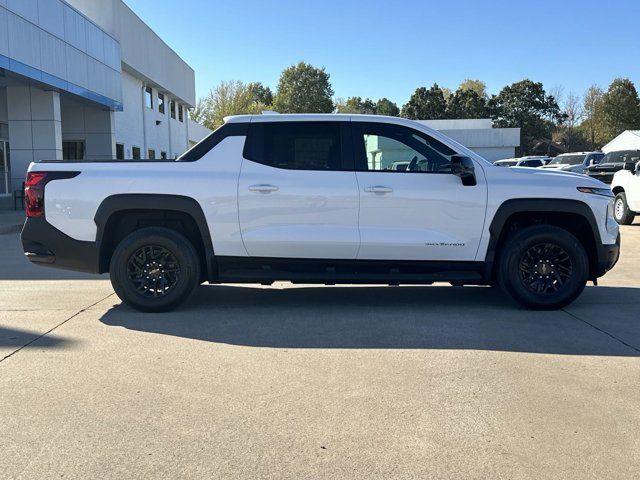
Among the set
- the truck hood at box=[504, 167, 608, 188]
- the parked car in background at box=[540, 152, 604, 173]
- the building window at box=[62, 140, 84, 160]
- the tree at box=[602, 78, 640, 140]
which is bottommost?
the truck hood at box=[504, 167, 608, 188]

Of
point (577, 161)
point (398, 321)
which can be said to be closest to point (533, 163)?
point (577, 161)

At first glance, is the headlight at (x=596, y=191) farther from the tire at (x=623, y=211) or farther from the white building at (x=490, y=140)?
the white building at (x=490, y=140)

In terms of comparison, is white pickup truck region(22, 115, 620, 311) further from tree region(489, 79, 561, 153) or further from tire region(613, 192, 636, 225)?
tree region(489, 79, 561, 153)

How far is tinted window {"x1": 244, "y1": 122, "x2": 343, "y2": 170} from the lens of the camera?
607 cm

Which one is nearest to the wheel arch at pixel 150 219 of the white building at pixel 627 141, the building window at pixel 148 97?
the building window at pixel 148 97

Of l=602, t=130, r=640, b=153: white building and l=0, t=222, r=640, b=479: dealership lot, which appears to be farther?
l=602, t=130, r=640, b=153: white building

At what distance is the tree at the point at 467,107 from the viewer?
8294cm

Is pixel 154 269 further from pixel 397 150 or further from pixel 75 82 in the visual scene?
pixel 75 82

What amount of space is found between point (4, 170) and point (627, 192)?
23.0 metres

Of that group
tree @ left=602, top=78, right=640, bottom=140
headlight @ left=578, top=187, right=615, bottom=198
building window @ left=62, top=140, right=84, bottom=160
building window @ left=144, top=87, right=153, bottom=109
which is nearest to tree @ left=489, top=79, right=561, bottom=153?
tree @ left=602, top=78, right=640, bottom=140

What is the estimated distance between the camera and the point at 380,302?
678 centimetres

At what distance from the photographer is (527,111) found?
8312 cm

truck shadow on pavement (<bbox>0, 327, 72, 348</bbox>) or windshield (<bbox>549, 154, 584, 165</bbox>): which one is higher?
windshield (<bbox>549, 154, 584, 165</bbox>)

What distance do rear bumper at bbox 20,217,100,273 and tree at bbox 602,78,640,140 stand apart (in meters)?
69.9
